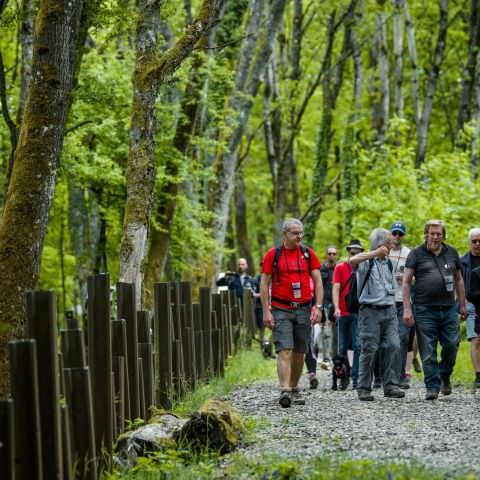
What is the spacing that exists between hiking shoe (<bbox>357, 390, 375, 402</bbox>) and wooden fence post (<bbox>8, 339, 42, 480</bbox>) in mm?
6822

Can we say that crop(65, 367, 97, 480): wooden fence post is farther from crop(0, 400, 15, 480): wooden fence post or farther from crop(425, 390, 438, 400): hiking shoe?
crop(425, 390, 438, 400): hiking shoe

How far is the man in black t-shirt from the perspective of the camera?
43.3 feet

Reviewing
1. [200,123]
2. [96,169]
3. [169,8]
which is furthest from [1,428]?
[200,123]

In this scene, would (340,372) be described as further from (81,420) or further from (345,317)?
(81,420)

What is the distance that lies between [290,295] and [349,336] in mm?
2534

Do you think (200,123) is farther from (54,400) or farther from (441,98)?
(441,98)

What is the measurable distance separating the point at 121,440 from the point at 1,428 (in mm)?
2721

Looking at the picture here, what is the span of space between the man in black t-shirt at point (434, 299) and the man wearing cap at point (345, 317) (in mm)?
1607

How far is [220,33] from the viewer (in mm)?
27328

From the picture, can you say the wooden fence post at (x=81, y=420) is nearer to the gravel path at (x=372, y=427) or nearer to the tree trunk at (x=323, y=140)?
the gravel path at (x=372, y=427)

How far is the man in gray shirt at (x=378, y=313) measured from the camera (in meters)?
13.3

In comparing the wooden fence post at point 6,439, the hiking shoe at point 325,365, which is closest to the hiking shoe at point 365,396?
the hiking shoe at point 325,365

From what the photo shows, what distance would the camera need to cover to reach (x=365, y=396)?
12922mm

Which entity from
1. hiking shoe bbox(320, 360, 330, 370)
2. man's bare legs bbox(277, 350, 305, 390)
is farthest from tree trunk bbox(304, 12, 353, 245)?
man's bare legs bbox(277, 350, 305, 390)
